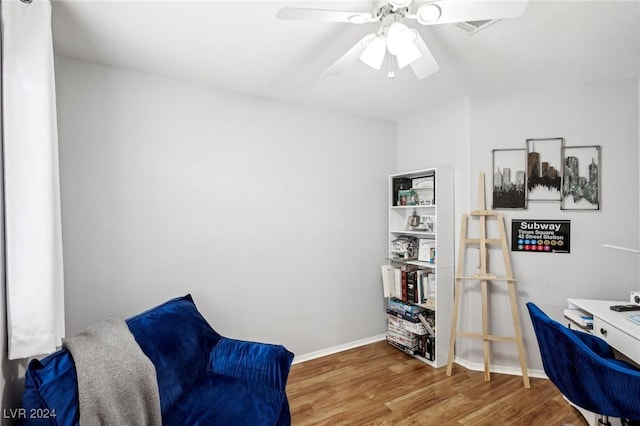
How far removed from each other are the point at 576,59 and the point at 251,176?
2.56 meters

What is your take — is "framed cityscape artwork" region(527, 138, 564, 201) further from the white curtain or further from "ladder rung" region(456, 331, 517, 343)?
the white curtain

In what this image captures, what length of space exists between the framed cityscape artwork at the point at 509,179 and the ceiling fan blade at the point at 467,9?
68.0 inches

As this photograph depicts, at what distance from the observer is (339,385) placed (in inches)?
103

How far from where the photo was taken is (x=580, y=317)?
2285 mm

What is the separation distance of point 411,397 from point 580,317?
1.34 meters

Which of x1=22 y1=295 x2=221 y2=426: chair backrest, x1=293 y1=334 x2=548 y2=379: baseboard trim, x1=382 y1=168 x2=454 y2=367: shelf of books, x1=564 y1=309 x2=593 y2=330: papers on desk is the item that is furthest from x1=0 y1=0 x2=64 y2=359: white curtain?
x1=564 y1=309 x2=593 y2=330: papers on desk

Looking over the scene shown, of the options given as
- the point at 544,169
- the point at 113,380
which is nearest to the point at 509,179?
the point at 544,169

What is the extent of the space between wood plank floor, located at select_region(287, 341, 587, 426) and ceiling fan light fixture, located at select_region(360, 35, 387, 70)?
7.34 ft

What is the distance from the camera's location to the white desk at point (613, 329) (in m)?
1.71

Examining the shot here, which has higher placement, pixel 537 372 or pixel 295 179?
pixel 295 179

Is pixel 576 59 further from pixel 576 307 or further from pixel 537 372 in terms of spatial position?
pixel 537 372

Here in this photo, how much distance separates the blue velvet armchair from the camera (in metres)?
1.22

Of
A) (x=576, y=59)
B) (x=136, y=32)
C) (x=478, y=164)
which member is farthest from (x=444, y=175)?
(x=136, y=32)

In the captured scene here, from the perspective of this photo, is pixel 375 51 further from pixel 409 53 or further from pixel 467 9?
pixel 467 9
